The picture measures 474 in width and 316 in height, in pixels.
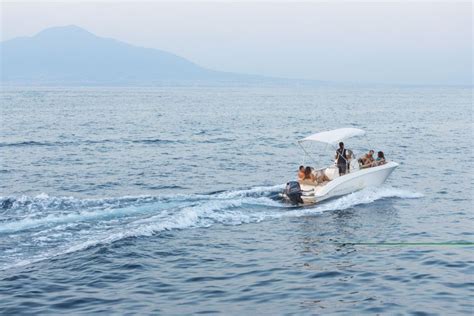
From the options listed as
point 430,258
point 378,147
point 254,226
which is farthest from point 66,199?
point 378,147

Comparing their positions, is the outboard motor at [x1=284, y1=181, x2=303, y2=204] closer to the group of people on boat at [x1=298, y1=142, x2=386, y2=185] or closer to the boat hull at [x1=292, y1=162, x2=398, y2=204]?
the boat hull at [x1=292, y1=162, x2=398, y2=204]

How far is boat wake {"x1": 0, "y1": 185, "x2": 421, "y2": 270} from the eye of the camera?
17547 mm

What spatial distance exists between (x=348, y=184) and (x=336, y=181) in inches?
33.0

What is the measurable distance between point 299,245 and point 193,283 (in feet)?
15.2

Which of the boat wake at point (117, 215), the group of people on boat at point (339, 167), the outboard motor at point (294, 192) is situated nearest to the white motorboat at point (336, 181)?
the outboard motor at point (294, 192)

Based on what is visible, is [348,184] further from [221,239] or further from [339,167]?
[221,239]

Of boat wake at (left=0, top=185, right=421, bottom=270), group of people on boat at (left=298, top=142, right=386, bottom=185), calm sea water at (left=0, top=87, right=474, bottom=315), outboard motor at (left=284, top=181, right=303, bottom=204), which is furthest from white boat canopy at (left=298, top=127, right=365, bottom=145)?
outboard motor at (left=284, top=181, right=303, bottom=204)

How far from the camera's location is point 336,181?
82.3ft

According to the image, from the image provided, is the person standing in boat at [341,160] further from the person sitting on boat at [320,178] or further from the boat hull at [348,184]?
the person sitting on boat at [320,178]

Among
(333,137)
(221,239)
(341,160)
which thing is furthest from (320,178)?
(221,239)

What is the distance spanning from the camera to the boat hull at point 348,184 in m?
24.5

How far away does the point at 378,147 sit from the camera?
4631 cm

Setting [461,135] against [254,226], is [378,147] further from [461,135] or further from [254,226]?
[254,226]

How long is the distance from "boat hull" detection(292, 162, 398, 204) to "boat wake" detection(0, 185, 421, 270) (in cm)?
42
